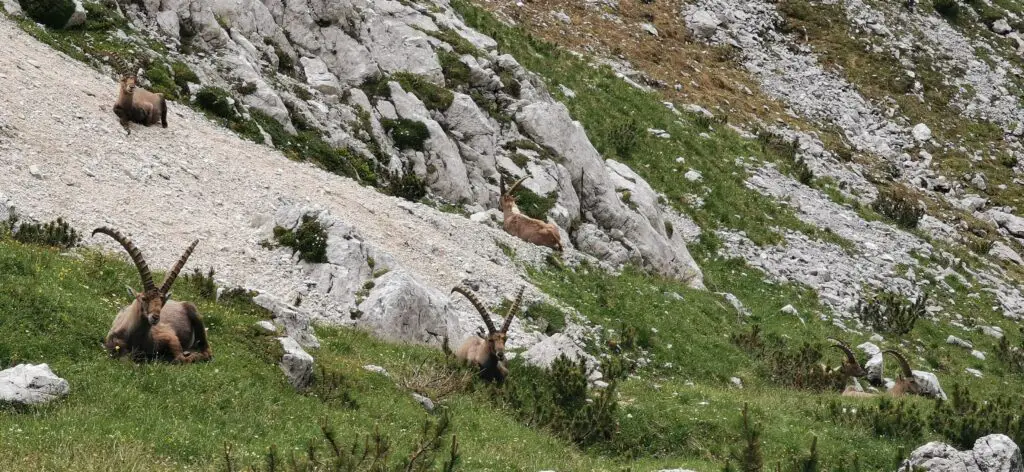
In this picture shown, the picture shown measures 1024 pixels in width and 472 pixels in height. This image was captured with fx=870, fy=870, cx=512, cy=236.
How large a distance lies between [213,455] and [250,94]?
59.9ft

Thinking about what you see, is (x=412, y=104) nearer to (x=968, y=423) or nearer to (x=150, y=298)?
(x=150, y=298)

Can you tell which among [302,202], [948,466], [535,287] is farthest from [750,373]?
[302,202]

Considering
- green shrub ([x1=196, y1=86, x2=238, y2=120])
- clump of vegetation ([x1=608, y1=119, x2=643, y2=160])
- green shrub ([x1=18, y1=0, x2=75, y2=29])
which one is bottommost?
clump of vegetation ([x1=608, y1=119, x2=643, y2=160])

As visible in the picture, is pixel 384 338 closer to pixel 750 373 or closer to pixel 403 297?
pixel 403 297

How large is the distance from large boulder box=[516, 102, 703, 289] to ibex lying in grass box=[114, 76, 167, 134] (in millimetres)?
12812

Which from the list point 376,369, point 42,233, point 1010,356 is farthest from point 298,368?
point 1010,356

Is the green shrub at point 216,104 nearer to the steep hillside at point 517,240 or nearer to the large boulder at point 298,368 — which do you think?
the steep hillside at point 517,240

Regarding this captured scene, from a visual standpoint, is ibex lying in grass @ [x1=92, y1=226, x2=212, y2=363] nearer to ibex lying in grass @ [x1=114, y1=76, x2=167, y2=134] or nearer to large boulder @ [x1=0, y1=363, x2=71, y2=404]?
large boulder @ [x1=0, y1=363, x2=71, y2=404]

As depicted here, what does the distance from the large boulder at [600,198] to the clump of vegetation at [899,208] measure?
Answer: 46.0 feet

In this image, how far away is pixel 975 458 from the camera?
12.7 m

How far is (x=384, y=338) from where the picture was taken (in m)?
17.0

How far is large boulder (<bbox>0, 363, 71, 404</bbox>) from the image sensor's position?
9.57 meters

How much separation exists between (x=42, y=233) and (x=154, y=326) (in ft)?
14.4

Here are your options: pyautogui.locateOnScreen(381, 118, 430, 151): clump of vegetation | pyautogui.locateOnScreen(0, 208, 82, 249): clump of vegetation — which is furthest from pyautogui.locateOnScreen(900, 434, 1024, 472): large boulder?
pyautogui.locateOnScreen(381, 118, 430, 151): clump of vegetation
